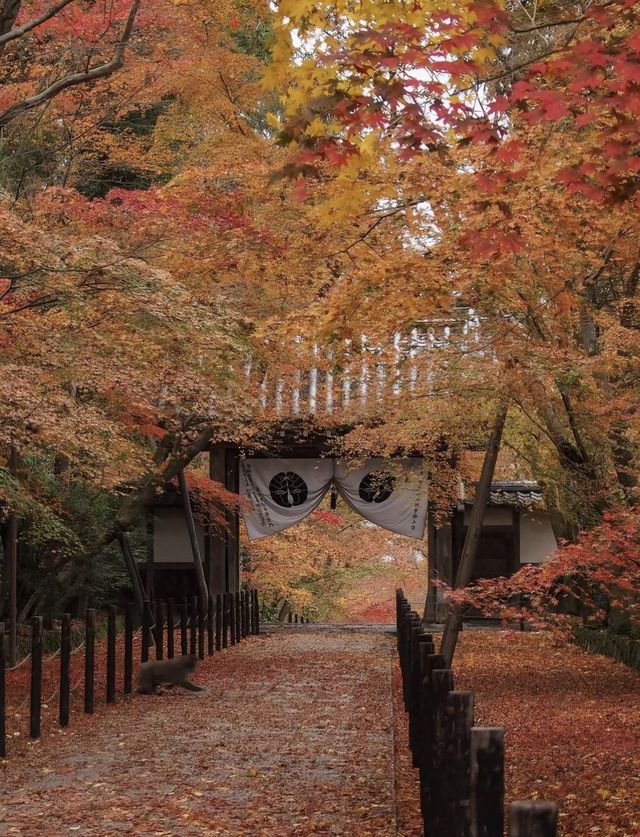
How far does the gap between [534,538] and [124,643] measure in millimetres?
10907

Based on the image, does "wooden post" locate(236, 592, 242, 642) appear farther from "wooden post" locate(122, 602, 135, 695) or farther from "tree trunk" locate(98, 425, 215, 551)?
"wooden post" locate(122, 602, 135, 695)

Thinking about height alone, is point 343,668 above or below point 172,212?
below

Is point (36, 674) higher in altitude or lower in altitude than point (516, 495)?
lower

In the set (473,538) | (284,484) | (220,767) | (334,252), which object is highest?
(334,252)

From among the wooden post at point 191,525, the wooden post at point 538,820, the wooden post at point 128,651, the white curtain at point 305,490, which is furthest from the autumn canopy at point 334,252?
the white curtain at point 305,490

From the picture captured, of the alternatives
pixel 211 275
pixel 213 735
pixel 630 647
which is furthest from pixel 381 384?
pixel 213 735

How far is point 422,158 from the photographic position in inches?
364

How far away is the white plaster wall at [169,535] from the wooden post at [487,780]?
1875cm

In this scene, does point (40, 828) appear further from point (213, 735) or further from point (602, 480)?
point (602, 480)

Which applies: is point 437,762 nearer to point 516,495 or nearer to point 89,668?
point 89,668

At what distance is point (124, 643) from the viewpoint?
1372 centimetres

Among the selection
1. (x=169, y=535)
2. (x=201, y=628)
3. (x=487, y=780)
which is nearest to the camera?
(x=487, y=780)

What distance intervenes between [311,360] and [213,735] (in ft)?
17.2

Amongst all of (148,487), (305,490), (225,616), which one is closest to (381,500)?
(305,490)
